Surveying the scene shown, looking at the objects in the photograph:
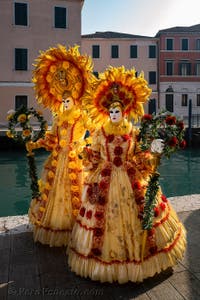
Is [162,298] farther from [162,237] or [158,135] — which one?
[158,135]

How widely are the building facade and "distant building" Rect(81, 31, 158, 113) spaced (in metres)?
11.4

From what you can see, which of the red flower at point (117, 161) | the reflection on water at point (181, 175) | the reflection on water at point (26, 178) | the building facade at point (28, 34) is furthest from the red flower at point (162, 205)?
the building facade at point (28, 34)

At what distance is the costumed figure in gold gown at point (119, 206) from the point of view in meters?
3.30

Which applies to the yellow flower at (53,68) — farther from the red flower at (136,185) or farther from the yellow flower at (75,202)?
the red flower at (136,185)

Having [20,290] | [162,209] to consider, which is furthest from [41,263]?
[162,209]

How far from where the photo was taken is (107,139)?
366 cm

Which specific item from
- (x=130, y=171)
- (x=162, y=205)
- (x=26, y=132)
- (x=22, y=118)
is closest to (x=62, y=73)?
(x=22, y=118)

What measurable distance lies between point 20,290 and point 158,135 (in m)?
2.28

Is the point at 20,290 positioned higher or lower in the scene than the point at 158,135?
lower

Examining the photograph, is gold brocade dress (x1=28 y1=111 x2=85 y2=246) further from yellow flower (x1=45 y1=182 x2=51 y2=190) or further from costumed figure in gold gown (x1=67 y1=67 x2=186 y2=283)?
costumed figure in gold gown (x1=67 y1=67 x2=186 y2=283)

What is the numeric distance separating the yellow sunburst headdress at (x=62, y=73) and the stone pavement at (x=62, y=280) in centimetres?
226

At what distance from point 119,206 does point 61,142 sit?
1.45m

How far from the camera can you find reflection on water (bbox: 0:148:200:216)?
28.8 feet

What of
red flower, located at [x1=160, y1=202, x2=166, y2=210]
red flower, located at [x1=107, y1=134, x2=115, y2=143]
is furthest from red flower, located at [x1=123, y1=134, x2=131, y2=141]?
red flower, located at [x1=160, y1=202, x2=166, y2=210]
